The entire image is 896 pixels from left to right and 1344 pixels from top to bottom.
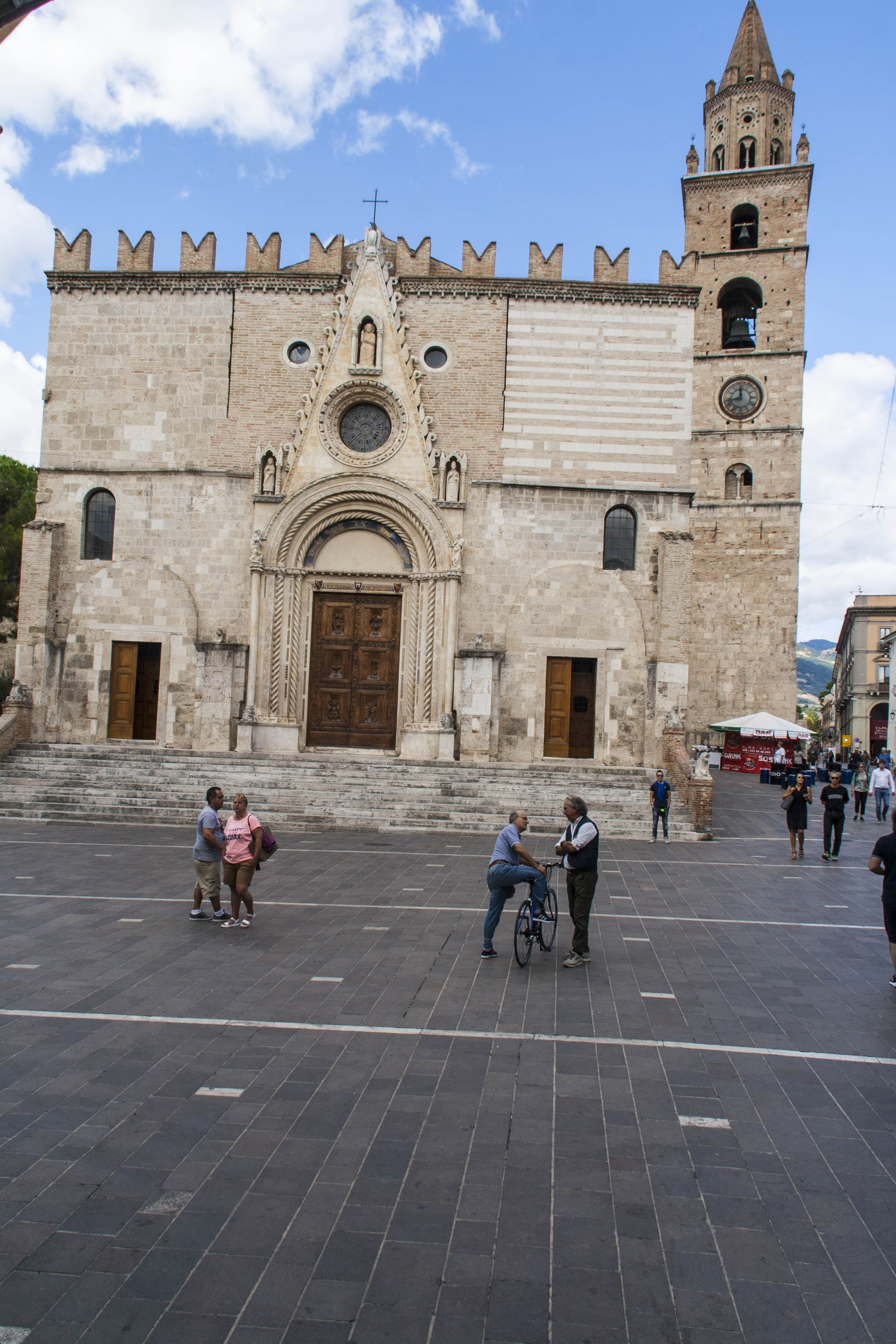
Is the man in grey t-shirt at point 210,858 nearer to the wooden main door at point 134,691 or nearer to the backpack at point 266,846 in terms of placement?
the backpack at point 266,846

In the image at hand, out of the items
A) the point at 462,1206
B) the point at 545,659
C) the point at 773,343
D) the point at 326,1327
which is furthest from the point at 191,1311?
the point at 773,343

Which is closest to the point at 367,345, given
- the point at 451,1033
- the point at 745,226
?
the point at 451,1033

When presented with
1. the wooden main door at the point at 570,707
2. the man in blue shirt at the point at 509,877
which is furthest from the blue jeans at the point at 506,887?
the wooden main door at the point at 570,707

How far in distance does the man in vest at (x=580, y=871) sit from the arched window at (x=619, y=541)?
15.4 meters

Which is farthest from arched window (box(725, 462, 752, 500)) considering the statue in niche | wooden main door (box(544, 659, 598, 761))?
the statue in niche

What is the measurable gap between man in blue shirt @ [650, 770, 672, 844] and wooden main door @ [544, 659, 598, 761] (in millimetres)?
5664

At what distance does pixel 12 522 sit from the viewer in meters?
32.1

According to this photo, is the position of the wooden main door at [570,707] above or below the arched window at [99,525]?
below

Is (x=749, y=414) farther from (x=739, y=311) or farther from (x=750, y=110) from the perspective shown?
(x=750, y=110)

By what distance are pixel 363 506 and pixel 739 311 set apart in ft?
92.1

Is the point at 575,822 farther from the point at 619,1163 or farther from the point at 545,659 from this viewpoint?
the point at 545,659

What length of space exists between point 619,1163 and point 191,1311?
2424 mm

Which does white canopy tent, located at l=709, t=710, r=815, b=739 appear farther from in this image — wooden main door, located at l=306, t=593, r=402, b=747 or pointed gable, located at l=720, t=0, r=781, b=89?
pointed gable, located at l=720, t=0, r=781, b=89

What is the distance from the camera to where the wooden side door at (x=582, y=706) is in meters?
23.3
